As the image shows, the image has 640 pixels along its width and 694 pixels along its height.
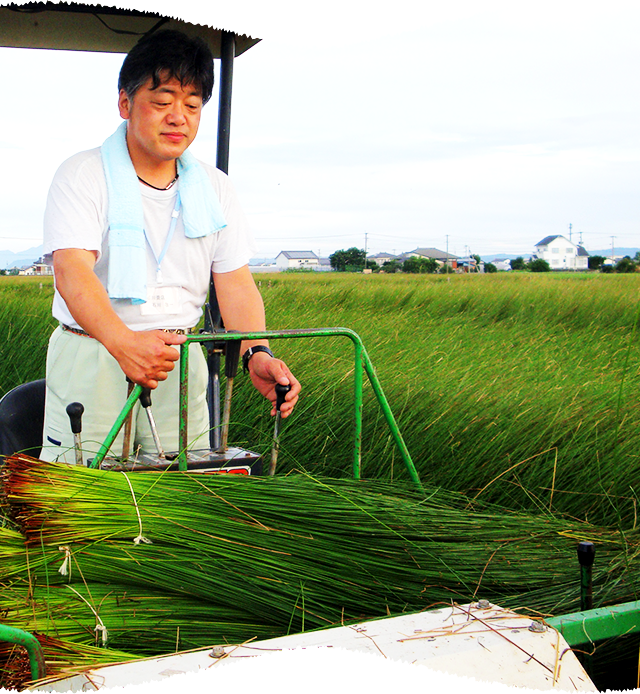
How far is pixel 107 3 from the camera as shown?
3289 millimetres

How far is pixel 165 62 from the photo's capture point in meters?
2.04

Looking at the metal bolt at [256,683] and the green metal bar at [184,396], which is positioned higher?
the green metal bar at [184,396]

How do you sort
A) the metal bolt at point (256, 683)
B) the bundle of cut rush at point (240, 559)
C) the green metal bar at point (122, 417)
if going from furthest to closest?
the green metal bar at point (122, 417) < the bundle of cut rush at point (240, 559) < the metal bolt at point (256, 683)

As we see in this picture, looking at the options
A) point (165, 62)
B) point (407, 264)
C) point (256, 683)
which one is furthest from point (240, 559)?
point (407, 264)

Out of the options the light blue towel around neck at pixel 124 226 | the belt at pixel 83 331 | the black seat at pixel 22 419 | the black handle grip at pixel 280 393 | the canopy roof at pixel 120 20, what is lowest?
the black seat at pixel 22 419

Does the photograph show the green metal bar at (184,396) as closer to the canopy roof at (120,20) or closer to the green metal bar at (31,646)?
the green metal bar at (31,646)

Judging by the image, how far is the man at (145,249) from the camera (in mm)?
2010

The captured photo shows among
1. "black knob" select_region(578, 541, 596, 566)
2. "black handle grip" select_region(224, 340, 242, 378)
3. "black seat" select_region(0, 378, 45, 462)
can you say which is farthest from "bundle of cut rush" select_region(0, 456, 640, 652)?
"black seat" select_region(0, 378, 45, 462)

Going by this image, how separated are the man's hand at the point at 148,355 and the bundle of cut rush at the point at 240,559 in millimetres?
244

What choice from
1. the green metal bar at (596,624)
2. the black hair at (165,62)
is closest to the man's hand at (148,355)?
the black hair at (165,62)

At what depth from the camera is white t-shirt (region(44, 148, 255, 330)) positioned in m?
2.01

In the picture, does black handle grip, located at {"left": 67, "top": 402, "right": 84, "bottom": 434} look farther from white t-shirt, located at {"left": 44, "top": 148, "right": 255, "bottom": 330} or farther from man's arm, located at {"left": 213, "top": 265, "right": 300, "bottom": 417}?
man's arm, located at {"left": 213, "top": 265, "right": 300, "bottom": 417}

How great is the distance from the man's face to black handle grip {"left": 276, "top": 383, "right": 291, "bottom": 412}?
746 mm

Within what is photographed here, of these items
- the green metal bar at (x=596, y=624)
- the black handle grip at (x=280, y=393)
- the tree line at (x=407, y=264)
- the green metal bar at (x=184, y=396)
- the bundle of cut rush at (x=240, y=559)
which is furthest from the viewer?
the tree line at (x=407, y=264)
